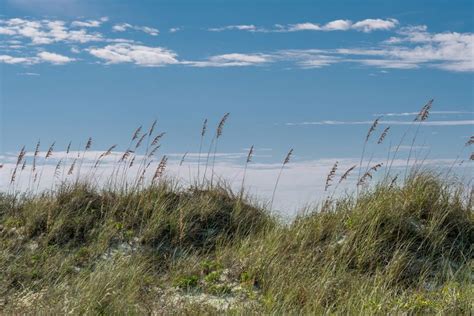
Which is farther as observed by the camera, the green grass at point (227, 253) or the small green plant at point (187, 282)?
the small green plant at point (187, 282)

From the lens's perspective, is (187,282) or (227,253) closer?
(187,282)

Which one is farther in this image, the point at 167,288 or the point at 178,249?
the point at 178,249

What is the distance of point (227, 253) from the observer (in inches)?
355

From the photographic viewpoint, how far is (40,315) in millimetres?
5715

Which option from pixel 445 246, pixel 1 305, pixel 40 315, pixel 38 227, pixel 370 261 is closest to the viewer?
pixel 40 315

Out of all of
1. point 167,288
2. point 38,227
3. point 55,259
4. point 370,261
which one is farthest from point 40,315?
point 38,227

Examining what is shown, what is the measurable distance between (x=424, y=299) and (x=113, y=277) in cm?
367

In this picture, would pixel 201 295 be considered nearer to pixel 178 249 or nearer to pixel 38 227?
pixel 178 249

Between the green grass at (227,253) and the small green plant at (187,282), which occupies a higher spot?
the green grass at (227,253)

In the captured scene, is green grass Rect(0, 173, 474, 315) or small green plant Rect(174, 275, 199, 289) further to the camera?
small green plant Rect(174, 275, 199, 289)

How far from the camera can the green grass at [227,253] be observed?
22.2ft

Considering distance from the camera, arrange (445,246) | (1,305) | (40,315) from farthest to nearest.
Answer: (445,246), (1,305), (40,315)

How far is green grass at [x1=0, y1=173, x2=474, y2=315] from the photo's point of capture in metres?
6.77

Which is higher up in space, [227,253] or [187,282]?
[227,253]
